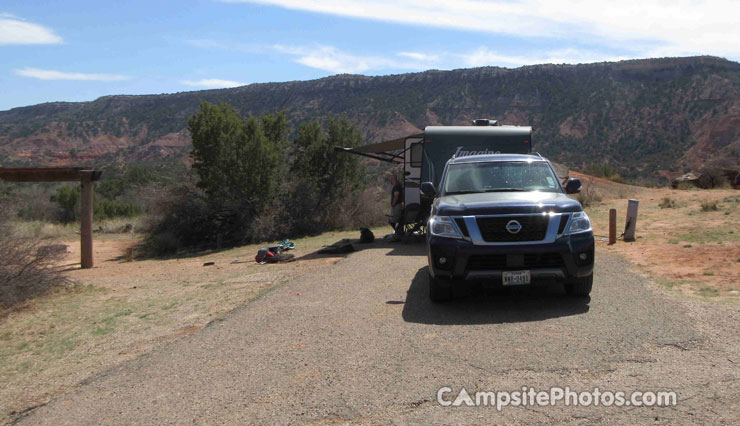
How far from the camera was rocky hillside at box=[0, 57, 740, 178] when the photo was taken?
57.7m

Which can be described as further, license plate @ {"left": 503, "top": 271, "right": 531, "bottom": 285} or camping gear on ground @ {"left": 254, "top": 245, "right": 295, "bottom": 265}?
camping gear on ground @ {"left": 254, "top": 245, "right": 295, "bottom": 265}

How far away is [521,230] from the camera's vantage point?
712 centimetres

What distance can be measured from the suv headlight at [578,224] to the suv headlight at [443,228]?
1.28 meters

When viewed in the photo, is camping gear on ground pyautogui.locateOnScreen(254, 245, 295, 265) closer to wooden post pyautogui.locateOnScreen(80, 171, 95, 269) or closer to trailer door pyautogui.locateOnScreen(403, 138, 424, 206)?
trailer door pyautogui.locateOnScreen(403, 138, 424, 206)

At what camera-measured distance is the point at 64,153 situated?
75.4 m

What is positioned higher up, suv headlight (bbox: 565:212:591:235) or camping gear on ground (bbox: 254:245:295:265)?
suv headlight (bbox: 565:212:591:235)

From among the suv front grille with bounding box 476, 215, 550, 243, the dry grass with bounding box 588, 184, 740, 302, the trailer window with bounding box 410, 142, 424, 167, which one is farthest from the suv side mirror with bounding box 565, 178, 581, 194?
the trailer window with bounding box 410, 142, 424, 167

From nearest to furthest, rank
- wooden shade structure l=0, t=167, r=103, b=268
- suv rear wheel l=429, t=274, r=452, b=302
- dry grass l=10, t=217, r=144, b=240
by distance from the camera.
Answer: suv rear wheel l=429, t=274, r=452, b=302 < wooden shade structure l=0, t=167, r=103, b=268 < dry grass l=10, t=217, r=144, b=240

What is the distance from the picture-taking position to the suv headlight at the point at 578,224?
23.6 ft

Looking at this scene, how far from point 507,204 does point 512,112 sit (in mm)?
63660

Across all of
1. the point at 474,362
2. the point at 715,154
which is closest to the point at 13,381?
the point at 474,362

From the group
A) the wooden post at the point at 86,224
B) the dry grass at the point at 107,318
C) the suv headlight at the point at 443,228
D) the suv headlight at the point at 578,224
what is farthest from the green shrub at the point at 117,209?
the suv headlight at the point at 578,224

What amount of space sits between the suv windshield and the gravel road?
→ 4.82 ft

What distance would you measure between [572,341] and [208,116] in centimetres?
1912
